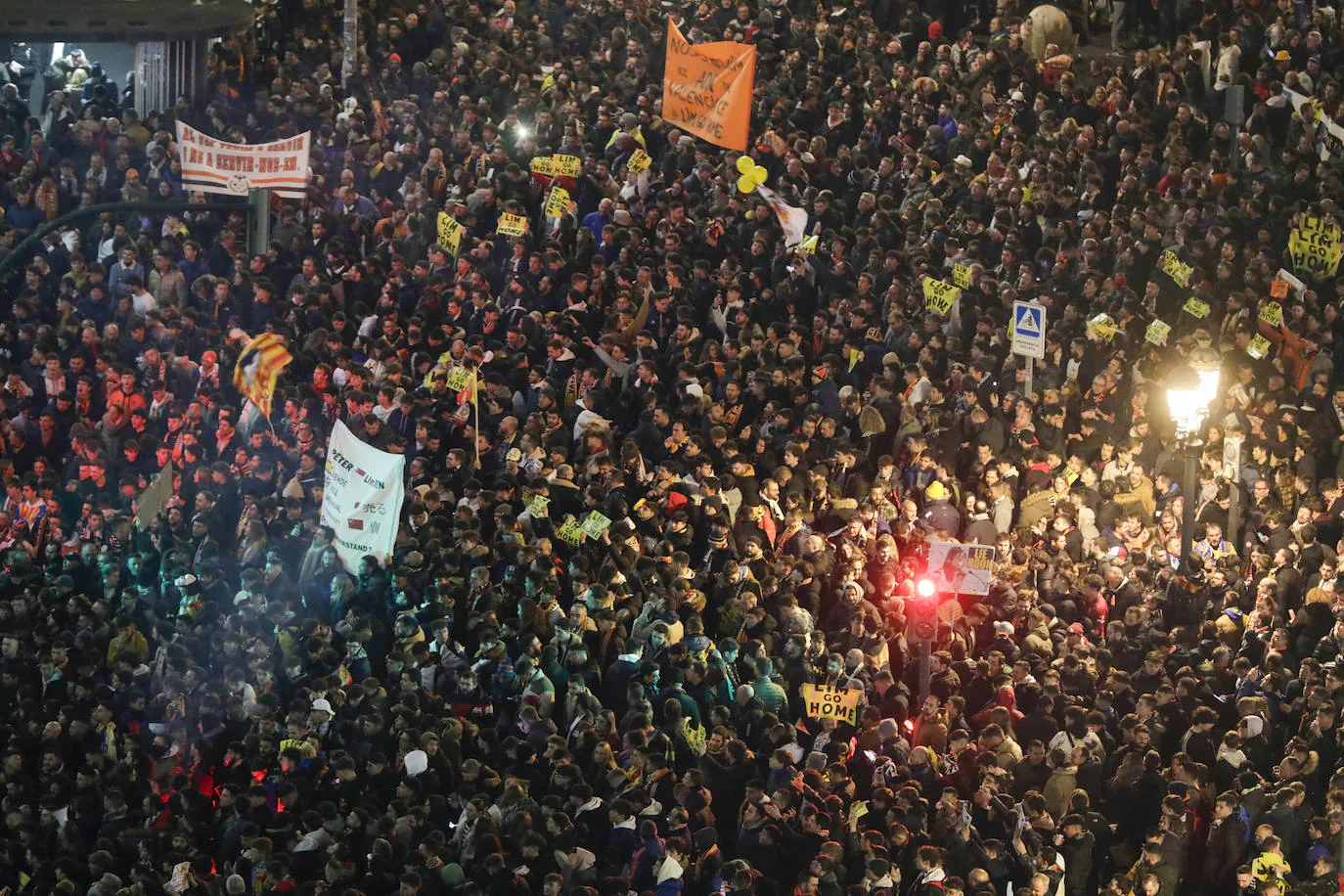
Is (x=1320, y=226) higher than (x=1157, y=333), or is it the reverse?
(x=1320, y=226)

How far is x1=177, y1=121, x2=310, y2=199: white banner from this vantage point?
89.6 ft

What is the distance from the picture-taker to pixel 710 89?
95.3 ft

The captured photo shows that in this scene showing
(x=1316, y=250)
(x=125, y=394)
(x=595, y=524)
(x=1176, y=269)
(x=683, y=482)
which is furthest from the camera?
(x=1316, y=250)

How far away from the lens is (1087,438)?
24.5 meters

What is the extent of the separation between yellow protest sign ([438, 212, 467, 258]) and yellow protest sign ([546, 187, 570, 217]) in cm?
117

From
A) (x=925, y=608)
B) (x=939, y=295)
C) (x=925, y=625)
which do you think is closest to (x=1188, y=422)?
(x=925, y=608)

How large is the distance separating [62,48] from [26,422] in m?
10.6

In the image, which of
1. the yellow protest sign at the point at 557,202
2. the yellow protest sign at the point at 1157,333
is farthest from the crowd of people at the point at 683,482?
the yellow protest sign at the point at 557,202

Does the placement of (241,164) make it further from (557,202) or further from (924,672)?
(924,672)

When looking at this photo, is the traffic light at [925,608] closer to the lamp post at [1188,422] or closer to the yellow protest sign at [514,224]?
the lamp post at [1188,422]

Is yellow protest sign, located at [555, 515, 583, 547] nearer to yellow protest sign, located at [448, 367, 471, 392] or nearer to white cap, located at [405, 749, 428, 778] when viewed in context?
yellow protest sign, located at [448, 367, 471, 392]

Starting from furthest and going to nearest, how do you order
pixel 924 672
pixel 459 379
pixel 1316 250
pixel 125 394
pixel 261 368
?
pixel 1316 250, pixel 125 394, pixel 261 368, pixel 459 379, pixel 924 672

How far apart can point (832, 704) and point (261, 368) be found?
7.24 metres

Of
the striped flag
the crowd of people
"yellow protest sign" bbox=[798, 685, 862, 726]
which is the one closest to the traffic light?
the crowd of people
